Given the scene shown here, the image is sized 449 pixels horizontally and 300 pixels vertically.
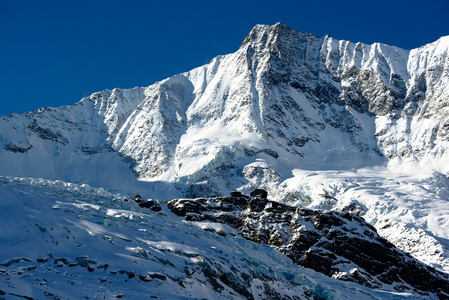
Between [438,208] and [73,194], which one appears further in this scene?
[438,208]

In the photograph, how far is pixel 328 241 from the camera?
11081 centimetres

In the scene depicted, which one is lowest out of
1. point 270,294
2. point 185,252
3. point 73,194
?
point 270,294

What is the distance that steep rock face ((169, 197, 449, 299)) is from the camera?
344 ft

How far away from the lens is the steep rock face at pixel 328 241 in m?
105

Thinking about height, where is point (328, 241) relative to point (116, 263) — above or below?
above

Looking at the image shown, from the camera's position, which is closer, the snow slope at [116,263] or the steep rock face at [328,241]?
the snow slope at [116,263]

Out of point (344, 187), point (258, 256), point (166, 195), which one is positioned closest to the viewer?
point (258, 256)

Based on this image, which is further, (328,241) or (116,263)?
(328,241)

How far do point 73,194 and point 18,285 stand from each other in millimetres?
65295

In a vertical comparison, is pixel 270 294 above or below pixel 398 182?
below

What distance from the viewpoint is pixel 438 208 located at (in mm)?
168250

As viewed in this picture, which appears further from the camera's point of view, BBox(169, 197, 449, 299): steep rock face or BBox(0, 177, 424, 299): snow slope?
BBox(169, 197, 449, 299): steep rock face

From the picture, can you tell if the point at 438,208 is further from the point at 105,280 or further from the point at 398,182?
the point at 105,280

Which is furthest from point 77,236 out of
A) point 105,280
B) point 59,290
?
point 59,290
